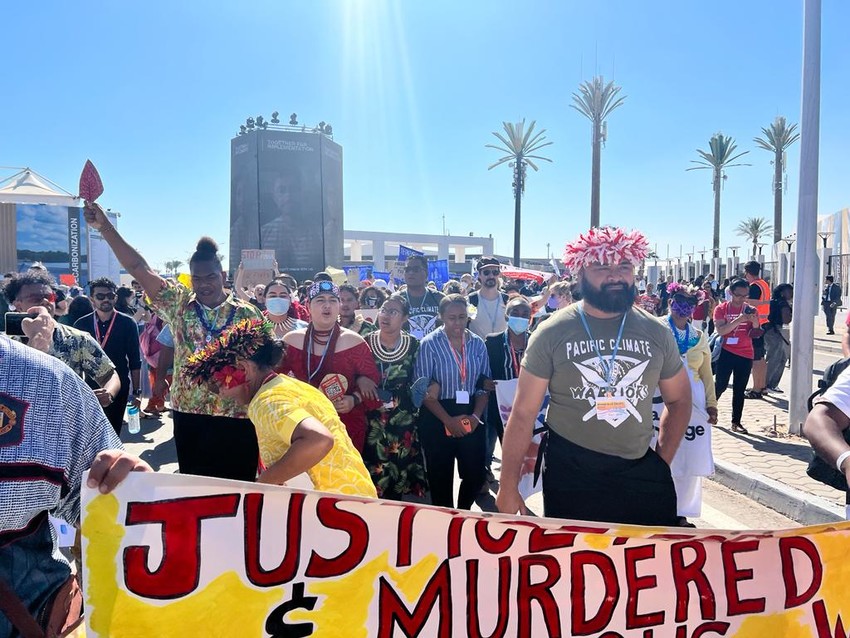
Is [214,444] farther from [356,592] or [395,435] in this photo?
[356,592]

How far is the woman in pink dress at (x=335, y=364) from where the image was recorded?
4227mm

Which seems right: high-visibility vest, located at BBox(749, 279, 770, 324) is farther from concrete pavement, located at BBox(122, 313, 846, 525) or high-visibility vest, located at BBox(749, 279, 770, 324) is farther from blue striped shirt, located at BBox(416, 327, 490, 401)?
blue striped shirt, located at BBox(416, 327, 490, 401)

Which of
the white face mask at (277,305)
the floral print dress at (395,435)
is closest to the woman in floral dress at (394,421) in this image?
the floral print dress at (395,435)

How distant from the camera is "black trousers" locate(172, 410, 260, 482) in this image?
358 centimetres

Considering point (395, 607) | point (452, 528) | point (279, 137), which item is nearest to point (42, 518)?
point (395, 607)

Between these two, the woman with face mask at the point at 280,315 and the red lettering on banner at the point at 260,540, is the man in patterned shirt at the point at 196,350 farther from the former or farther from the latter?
the woman with face mask at the point at 280,315

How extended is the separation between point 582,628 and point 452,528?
57 centimetres

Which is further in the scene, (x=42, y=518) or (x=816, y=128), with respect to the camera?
(x=816, y=128)

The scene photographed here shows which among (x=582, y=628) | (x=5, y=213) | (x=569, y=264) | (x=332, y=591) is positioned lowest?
(x=582, y=628)

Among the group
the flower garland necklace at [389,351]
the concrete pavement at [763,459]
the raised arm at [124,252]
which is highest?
the raised arm at [124,252]

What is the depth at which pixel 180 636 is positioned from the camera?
6.41 feet

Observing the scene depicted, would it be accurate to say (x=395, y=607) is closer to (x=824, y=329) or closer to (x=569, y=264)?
(x=569, y=264)

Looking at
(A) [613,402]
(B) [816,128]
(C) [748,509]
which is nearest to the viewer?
(A) [613,402]

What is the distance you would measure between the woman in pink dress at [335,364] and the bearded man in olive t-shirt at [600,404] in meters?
1.58
